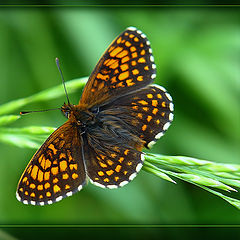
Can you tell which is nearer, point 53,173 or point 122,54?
point 53,173

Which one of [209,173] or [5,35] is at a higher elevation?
[5,35]

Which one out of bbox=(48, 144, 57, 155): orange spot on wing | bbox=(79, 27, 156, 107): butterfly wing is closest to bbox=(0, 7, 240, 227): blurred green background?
bbox=(79, 27, 156, 107): butterfly wing

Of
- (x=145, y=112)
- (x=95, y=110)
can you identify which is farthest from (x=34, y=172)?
(x=145, y=112)

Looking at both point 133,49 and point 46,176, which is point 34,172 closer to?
point 46,176

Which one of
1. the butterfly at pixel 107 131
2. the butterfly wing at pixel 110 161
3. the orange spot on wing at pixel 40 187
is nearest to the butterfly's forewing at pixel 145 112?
the butterfly at pixel 107 131

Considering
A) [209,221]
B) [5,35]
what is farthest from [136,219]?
[5,35]

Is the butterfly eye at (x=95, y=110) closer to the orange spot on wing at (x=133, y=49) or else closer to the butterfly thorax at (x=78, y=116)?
the butterfly thorax at (x=78, y=116)
